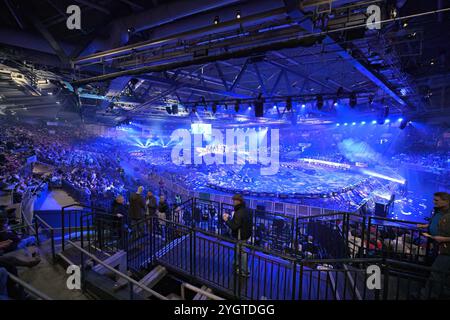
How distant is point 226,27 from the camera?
3.92 meters

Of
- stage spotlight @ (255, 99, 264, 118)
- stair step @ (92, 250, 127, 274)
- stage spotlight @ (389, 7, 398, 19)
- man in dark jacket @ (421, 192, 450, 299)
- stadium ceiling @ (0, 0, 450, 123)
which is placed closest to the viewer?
man in dark jacket @ (421, 192, 450, 299)

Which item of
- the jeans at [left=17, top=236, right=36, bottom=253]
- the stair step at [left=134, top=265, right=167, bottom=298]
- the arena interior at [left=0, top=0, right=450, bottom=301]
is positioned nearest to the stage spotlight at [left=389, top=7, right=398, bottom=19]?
the arena interior at [left=0, top=0, right=450, bottom=301]

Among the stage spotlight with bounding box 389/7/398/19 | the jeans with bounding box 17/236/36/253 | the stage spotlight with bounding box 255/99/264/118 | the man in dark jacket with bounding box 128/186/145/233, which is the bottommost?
the jeans with bounding box 17/236/36/253

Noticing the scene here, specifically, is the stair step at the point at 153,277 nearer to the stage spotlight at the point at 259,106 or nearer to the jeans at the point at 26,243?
the jeans at the point at 26,243

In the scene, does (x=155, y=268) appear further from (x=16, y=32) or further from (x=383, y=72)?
(x=383, y=72)

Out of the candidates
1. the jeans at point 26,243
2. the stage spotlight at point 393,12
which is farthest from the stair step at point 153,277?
the stage spotlight at point 393,12

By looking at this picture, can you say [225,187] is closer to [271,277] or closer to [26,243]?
[26,243]

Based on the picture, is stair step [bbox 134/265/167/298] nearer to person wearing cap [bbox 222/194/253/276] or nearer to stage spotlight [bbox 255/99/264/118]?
person wearing cap [bbox 222/194/253/276]

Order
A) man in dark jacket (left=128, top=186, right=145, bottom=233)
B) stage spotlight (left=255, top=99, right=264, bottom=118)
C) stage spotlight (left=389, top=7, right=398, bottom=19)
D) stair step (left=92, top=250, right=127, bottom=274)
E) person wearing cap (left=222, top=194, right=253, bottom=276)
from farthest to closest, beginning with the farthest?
stage spotlight (left=255, top=99, right=264, bottom=118), man in dark jacket (left=128, top=186, right=145, bottom=233), stair step (left=92, top=250, right=127, bottom=274), person wearing cap (left=222, top=194, right=253, bottom=276), stage spotlight (left=389, top=7, right=398, bottom=19)

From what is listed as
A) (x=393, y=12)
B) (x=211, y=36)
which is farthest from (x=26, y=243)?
(x=393, y=12)

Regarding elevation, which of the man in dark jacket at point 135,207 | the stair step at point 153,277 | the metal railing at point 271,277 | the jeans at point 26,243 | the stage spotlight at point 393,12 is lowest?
the stair step at point 153,277
